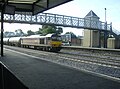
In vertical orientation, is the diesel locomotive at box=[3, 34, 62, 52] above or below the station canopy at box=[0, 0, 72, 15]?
below

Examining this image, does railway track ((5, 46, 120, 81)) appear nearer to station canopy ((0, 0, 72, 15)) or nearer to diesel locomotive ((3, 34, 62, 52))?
station canopy ((0, 0, 72, 15))

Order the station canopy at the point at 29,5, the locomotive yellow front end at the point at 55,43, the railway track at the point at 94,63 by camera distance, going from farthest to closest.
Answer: the locomotive yellow front end at the point at 55,43, the station canopy at the point at 29,5, the railway track at the point at 94,63

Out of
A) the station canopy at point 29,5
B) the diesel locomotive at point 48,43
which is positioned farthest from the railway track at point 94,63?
the diesel locomotive at point 48,43

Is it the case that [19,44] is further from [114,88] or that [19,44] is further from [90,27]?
[114,88]

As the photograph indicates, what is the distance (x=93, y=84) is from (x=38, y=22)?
4625 centimetres

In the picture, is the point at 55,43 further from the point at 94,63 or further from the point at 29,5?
the point at 94,63

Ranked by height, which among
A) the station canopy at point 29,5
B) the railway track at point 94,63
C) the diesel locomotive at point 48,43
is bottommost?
the railway track at point 94,63

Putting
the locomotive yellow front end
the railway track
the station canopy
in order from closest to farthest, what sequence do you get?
the railway track < the station canopy < the locomotive yellow front end

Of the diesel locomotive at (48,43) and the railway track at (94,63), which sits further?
the diesel locomotive at (48,43)

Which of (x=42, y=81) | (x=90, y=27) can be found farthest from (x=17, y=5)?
(x=90, y=27)

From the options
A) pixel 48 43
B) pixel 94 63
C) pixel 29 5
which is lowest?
pixel 94 63

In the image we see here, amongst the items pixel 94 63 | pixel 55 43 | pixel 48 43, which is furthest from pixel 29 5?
pixel 48 43

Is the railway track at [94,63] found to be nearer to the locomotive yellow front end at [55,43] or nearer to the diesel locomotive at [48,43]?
the locomotive yellow front end at [55,43]

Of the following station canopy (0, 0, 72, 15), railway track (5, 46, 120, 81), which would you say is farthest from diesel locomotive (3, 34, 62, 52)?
station canopy (0, 0, 72, 15)
